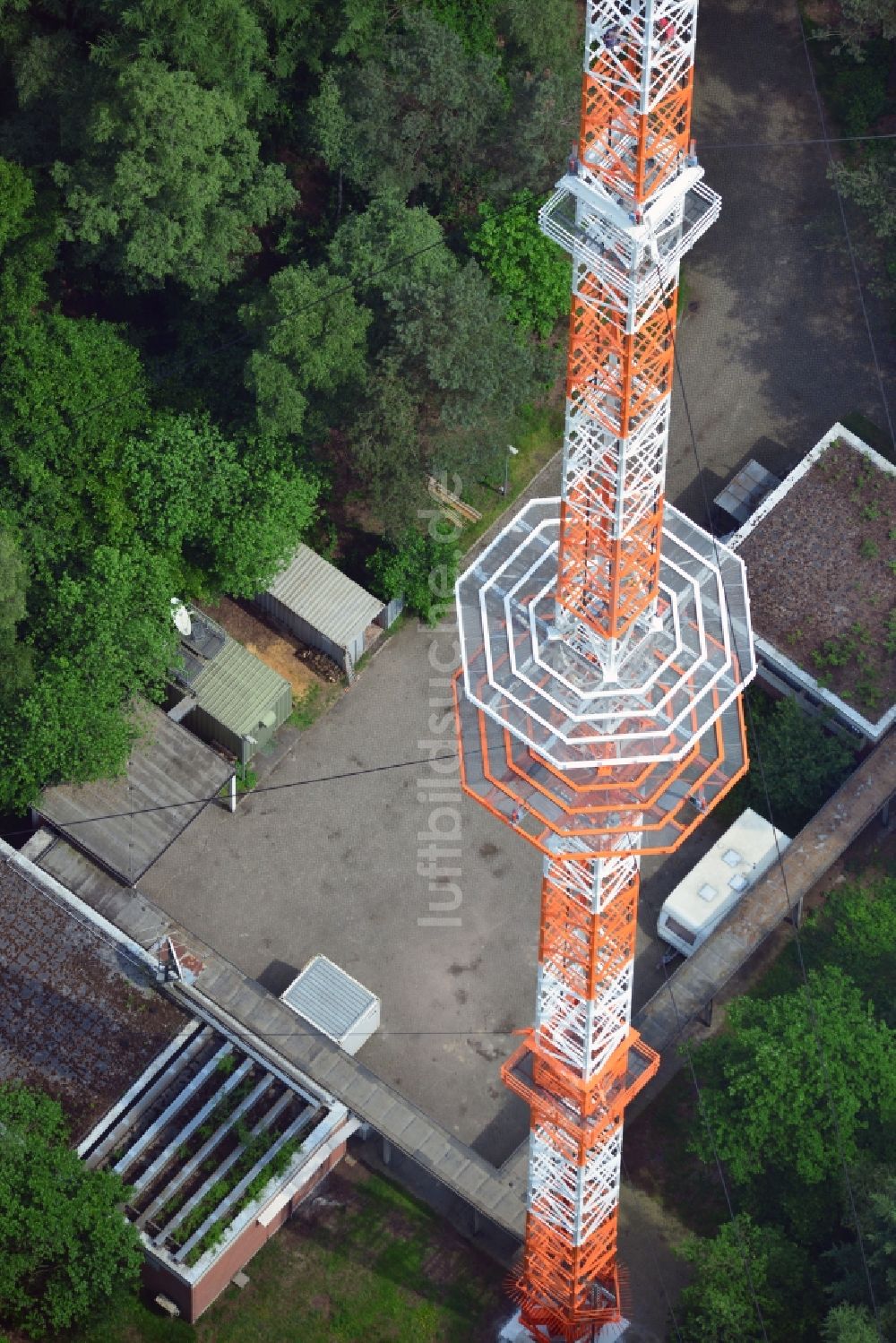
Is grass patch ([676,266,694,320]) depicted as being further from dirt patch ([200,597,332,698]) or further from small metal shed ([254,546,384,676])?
dirt patch ([200,597,332,698])

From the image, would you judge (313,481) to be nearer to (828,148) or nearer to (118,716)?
(118,716)

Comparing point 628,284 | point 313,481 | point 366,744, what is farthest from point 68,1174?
point 628,284

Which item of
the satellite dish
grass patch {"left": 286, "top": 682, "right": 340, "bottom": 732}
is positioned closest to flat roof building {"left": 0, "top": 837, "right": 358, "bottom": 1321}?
the satellite dish

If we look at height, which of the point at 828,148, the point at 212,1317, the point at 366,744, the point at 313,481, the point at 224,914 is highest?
the point at 828,148

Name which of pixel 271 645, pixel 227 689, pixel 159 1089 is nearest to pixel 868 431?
pixel 271 645

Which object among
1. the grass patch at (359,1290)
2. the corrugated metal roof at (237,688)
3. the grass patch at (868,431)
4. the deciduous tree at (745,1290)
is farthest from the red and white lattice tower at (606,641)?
the grass patch at (868,431)

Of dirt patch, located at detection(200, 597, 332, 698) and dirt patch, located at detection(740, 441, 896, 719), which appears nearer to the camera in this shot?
dirt patch, located at detection(740, 441, 896, 719)
